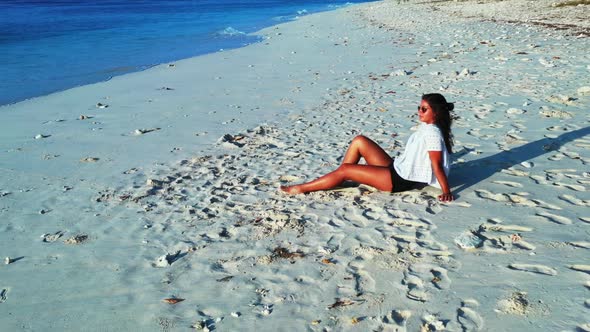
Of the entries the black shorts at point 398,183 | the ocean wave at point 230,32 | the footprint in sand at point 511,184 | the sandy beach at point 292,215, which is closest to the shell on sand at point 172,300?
the sandy beach at point 292,215

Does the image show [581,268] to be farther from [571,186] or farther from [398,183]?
[398,183]

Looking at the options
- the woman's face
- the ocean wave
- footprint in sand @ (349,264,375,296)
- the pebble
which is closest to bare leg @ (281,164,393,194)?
the woman's face

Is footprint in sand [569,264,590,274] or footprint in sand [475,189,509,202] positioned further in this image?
footprint in sand [475,189,509,202]

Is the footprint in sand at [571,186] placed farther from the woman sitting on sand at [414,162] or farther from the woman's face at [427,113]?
the woman's face at [427,113]

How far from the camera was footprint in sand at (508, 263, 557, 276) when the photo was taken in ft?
11.4

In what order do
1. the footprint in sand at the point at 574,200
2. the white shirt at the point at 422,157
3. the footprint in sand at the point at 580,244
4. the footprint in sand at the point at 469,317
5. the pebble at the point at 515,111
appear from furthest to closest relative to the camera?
1. the pebble at the point at 515,111
2. the white shirt at the point at 422,157
3. the footprint in sand at the point at 574,200
4. the footprint in sand at the point at 580,244
5. the footprint in sand at the point at 469,317

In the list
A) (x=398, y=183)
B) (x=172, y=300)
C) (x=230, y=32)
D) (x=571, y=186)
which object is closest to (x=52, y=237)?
(x=172, y=300)

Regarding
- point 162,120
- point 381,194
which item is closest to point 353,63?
point 162,120

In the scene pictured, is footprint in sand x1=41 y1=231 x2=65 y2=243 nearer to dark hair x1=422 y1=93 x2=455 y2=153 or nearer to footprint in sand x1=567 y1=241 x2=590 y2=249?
dark hair x1=422 y1=93 x2=455 y2=153

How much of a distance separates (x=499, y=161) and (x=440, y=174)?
4.76 feet

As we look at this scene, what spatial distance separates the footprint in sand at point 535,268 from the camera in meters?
3.46

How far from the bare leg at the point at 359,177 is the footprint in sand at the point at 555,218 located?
4.64 ft

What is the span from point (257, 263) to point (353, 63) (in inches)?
406

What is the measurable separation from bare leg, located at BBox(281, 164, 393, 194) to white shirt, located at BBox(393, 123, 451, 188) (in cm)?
16
